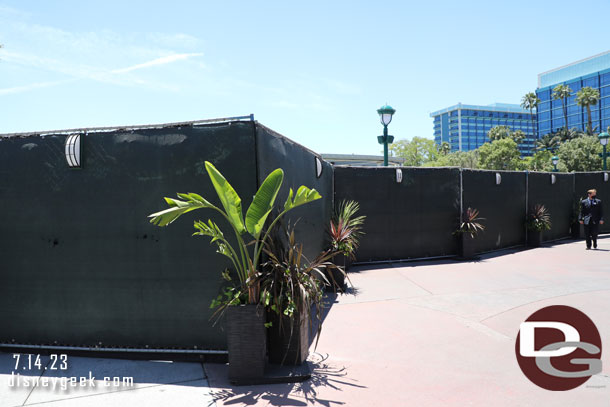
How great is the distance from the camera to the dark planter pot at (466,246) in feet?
34.9

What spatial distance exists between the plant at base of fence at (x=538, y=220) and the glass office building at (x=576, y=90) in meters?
94.5

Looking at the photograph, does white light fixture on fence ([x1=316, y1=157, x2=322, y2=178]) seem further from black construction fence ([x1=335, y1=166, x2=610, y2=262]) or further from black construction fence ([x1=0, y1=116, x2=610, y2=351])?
black construction fence ([x1=335, y1=166, x2=610, y2=262])

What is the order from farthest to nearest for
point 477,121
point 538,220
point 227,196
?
point 477,121 < point 538,220 < point 227,196

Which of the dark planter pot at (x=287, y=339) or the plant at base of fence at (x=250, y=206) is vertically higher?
the plant at base of fence at (x=250, y=206)

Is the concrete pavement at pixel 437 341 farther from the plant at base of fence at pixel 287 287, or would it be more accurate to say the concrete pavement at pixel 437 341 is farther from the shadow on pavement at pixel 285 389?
the plant at base of fence at pixel 287 287

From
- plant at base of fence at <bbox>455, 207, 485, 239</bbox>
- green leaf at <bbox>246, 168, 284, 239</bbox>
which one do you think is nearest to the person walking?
plant at base of fence at <bbox>455, 207, 485, 239</bbox>

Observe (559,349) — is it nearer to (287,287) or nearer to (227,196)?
(287,287)

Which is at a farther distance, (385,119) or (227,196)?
(385,119)

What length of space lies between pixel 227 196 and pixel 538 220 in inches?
478

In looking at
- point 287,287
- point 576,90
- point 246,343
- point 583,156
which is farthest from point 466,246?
point 576,90

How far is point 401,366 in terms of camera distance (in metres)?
4.25

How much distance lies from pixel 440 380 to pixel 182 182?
3.42 meters

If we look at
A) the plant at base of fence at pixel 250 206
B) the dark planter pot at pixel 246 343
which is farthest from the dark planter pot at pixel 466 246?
the dark planter pot at pixel 246 343

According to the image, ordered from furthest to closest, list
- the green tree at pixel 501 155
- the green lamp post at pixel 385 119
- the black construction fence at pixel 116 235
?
the green tree at pixel 501 155, the green lamp post at pixel 385 119, the black construction fence at pixel 116 235
